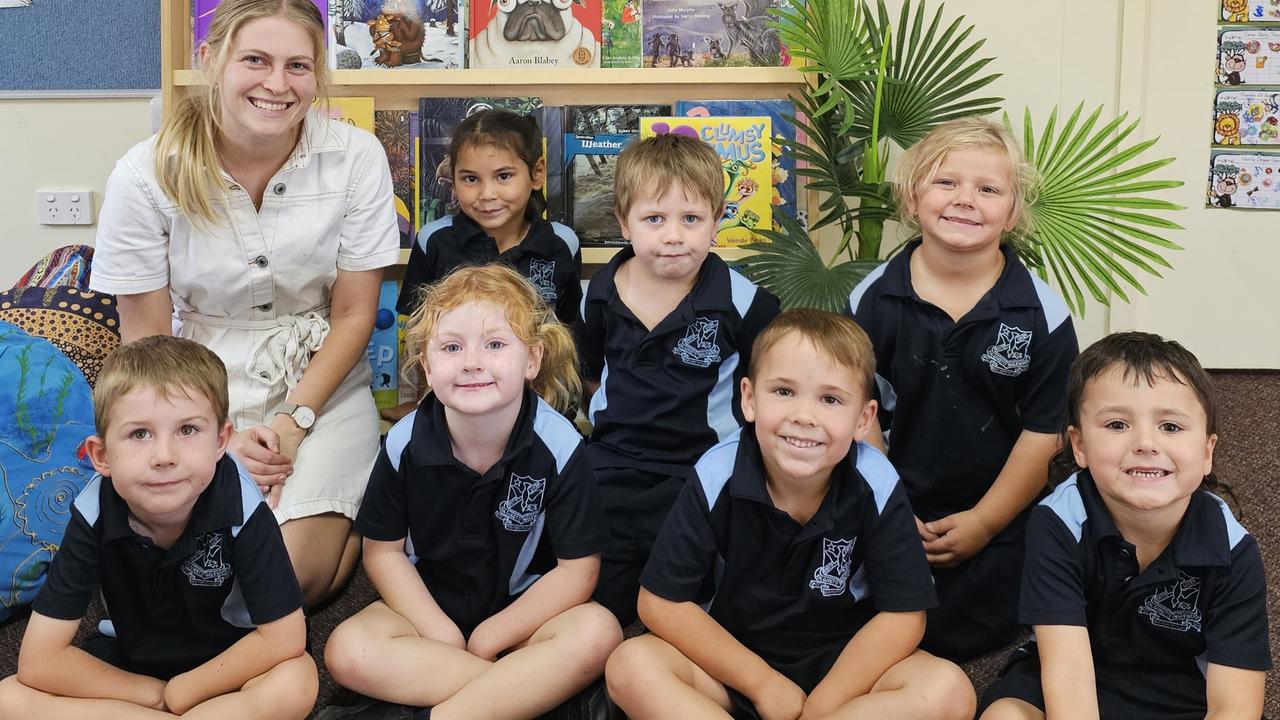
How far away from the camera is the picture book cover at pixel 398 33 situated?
2848 millimetres

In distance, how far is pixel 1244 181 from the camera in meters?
3.33

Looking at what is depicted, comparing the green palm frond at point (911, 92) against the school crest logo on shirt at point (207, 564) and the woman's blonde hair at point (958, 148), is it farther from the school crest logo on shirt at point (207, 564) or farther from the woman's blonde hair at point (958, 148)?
the school crest logo on shirt at point (207, 564)

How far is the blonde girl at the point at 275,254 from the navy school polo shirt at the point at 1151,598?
1.19 metres

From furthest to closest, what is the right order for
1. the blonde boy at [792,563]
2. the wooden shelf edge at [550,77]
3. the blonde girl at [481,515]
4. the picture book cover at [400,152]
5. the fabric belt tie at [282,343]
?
the picture book cover at [400,152]
the wooden shelf edge at [550,77]
the fabric belt tie at [282,343]
the blonde girl at [481,515]
the blonde boy at [792,563]

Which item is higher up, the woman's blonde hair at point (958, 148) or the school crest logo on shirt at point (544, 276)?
the woman's blonde hair at point (958, 148)

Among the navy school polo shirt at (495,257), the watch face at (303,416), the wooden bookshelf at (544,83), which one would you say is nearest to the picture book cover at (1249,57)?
the wooden bookshelf at (544,83)

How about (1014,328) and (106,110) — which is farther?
(106,110)

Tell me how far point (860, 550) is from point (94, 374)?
1677 millimetres

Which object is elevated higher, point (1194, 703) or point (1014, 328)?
point (1014, 328)

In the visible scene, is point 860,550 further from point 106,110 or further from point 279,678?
point 106,110

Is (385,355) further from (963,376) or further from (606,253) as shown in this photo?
(963,376)

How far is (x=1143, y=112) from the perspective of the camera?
129 inches

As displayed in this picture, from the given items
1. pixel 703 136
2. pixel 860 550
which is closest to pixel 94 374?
pixel 703 136

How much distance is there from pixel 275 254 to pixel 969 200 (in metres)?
1.25
